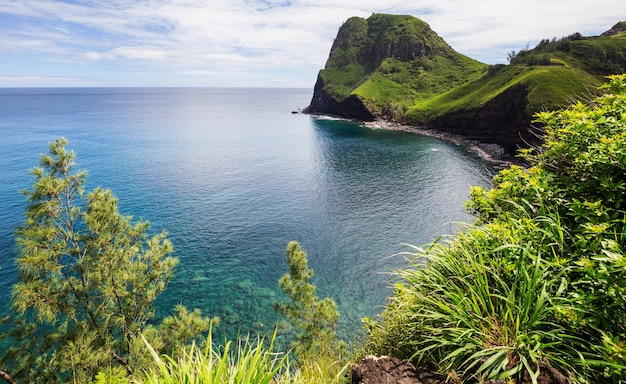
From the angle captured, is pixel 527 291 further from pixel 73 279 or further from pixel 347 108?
pixel 347 108

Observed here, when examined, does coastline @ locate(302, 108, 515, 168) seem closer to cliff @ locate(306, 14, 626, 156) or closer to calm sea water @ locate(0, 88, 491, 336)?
cliff @ locate(306, 14, 626, 156)

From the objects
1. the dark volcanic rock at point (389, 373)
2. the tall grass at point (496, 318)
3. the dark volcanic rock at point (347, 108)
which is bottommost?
the dark volcanic rock at point (389, 373)

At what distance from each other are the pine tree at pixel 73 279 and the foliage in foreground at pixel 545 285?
52.0ft

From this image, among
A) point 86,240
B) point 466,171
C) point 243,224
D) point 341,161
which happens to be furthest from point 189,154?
point 86,240

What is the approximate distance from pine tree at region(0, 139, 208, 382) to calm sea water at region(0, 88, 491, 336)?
13017 millimetres

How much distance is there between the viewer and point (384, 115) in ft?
528

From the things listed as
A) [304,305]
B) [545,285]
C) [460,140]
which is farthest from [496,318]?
[460,140]

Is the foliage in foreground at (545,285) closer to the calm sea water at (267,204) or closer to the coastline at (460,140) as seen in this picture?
the calm sea water at (267,204)

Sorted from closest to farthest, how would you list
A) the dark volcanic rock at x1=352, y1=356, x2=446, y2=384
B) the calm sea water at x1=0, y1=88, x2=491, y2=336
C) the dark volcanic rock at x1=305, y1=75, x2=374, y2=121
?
the dark volcanic rock at x1=352, y1=356, x2=446, y2=384
the calm sea water at x1=0, y1=88, x2=491, y2=336
the dark volcanic rock at x1=305, y1=75, x2=374, y2=121

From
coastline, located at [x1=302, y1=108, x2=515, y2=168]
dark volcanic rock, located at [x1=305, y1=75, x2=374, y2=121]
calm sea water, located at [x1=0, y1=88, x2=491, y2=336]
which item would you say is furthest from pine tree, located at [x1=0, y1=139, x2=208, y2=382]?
dark volcanic rock, located at [x1=305, y1=75, x2=374, y2=121]

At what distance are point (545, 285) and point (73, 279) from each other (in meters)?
20.9

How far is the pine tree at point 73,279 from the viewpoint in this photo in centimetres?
1479

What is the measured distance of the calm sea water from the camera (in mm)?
34938

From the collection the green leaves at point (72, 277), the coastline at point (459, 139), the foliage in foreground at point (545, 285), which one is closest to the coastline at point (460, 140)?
the coastline at point (459, 139)
